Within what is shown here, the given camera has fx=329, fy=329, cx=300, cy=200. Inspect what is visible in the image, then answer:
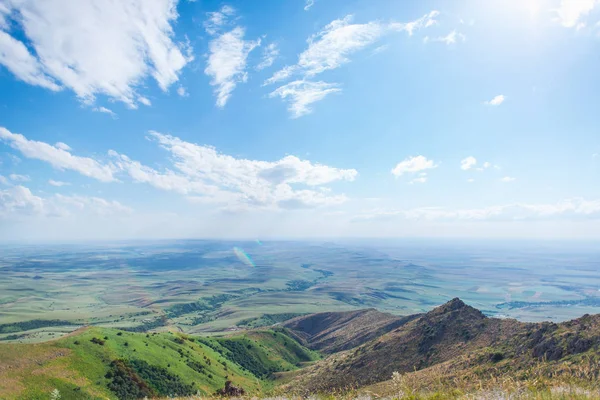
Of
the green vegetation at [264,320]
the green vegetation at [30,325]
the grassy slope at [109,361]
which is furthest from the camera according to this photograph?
the green vegetation at [264,320]

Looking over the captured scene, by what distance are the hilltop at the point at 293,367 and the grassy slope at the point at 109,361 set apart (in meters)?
0.12

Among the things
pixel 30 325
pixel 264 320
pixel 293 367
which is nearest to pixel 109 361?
pixel 293 367

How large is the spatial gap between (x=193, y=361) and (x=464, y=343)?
42.8 metres

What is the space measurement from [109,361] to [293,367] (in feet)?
151

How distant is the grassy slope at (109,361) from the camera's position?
1227 inches

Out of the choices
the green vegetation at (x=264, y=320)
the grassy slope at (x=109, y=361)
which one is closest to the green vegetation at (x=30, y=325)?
the green vegetation at (x=264, y=320)

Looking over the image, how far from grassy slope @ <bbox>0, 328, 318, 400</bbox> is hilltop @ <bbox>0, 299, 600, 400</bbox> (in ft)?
0.38

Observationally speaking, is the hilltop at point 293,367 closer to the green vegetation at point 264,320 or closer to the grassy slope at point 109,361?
the grassy slope at point 109,361

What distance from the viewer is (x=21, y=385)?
96.0 feet

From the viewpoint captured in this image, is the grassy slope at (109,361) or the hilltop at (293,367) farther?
the grassy slope at (109,361)

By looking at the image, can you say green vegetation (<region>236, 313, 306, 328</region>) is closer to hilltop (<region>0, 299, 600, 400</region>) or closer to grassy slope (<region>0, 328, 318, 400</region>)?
grassy slope (<region>0, 328, 318, 400</region>)

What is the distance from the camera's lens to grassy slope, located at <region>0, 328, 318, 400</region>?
3117 cm

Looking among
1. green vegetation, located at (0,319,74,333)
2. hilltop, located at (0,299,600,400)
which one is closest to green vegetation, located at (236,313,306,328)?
green vegetation, located at (0,319,74,333)

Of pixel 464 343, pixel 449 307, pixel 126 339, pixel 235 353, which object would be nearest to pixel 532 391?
pixel 464 343
